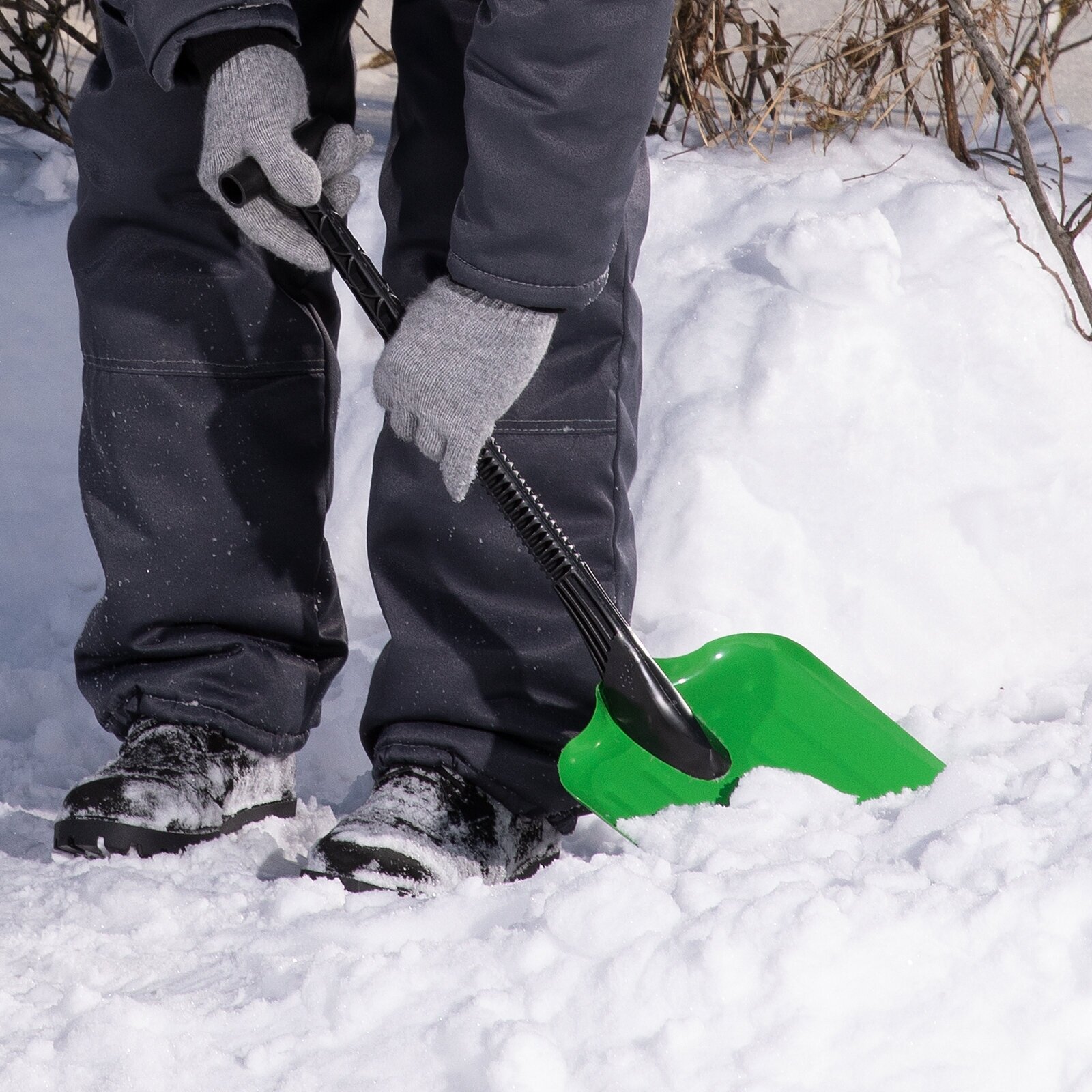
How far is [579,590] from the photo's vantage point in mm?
1393

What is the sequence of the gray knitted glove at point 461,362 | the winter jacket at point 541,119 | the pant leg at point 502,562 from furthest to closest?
1. the pant leg at point 502,562
2. the gray knitted glove at point 461,362
3. the winter jacket at point 541,119

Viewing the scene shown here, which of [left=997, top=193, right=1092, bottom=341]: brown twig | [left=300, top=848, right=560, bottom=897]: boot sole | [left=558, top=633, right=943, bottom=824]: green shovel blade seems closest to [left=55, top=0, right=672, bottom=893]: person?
[left=300, top=848, right=560, bottom=897]: boot sole

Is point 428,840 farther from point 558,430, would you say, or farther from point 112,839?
point 558,430

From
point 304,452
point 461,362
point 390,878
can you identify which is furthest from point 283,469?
point 390,878

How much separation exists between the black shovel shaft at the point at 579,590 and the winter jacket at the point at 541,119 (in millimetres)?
144

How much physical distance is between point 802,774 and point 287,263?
873 mm

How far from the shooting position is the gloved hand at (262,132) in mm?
1250

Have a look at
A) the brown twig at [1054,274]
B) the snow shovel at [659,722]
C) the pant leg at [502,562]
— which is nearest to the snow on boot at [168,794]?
the pant leg at [502,562]

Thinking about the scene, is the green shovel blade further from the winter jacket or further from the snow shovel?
the winter jacket

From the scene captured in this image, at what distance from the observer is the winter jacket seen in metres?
1.13

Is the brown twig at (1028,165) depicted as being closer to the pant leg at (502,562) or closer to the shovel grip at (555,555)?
the pant leg at (502,562)

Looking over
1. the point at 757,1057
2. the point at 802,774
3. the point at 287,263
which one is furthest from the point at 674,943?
the point at 287,263

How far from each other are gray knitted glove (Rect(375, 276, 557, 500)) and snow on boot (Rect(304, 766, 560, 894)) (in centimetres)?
40

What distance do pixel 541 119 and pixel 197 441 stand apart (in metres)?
0.63
